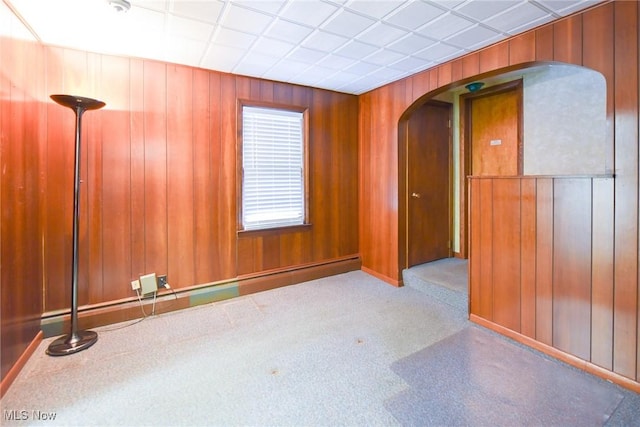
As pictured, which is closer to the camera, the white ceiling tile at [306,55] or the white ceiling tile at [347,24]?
the white ceiling tile at [347,24]

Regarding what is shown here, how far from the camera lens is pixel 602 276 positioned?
2.03m

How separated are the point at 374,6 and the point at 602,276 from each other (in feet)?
7.72

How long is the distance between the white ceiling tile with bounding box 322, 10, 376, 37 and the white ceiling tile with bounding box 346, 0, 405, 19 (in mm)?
73

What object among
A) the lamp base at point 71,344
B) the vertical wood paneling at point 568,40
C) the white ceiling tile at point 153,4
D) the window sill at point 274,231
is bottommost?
the lamp base at point 71,344

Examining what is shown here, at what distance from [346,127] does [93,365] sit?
359 cm

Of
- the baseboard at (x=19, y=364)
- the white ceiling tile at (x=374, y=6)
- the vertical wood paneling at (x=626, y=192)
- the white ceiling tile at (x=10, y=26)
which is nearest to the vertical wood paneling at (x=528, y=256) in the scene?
the vertical wood paneling at (x=626, y=192)

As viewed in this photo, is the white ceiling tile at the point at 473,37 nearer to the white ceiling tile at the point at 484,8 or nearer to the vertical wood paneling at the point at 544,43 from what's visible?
the white ceiling tile at the point at 484,8

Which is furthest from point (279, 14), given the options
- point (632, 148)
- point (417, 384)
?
point (417, 384)

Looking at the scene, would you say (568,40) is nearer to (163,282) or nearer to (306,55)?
(306,55)

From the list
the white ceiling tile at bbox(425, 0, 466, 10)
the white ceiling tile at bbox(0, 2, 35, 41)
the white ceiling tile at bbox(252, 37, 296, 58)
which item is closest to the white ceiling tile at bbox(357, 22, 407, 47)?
the white ceiling tile at bbox(425, 0, 466, 10)

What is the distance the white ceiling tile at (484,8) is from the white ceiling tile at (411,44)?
41 centimetres

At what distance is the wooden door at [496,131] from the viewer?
3621 mm

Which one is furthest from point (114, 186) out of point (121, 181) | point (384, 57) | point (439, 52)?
point (439, 52)

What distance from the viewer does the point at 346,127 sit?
4168mm
